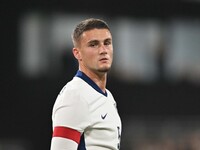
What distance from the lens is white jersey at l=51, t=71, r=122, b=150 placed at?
11.9 feet

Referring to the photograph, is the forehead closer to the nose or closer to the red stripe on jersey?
the nose

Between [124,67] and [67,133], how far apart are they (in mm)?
10975

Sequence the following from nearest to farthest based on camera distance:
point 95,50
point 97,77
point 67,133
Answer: point 67,133, point 95,50, point 97,77

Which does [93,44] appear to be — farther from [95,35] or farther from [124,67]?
[124,67]

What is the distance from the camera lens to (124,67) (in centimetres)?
1458

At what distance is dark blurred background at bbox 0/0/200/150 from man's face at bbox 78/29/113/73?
8.48 metres

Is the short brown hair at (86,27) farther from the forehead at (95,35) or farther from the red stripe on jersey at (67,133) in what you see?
the red stripe on jersey at (67,133)

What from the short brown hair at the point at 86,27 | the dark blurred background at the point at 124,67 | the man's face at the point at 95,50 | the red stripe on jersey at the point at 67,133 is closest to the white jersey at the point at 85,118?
the red stripe on jersey at the point at 67,133

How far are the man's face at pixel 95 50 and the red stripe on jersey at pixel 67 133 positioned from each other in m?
0.46

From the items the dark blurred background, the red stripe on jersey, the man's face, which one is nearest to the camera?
the red stripe on jersey

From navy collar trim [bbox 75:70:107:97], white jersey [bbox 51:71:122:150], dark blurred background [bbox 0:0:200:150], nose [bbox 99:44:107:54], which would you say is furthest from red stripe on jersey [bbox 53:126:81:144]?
dark blurred background [bbox 0:0:200:150]

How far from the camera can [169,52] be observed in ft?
50.8

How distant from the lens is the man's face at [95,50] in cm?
389

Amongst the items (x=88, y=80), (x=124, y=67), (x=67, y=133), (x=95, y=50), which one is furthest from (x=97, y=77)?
(x=124, y=67)
